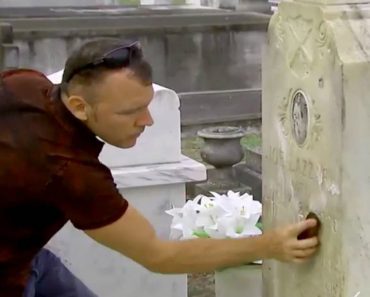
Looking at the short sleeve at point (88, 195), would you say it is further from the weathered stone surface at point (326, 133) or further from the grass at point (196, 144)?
the grass at point (196, 144)

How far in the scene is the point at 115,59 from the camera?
A: 2301 millimetres

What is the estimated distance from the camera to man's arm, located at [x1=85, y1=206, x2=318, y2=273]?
2.35 metres

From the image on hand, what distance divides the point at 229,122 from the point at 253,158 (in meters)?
2.28

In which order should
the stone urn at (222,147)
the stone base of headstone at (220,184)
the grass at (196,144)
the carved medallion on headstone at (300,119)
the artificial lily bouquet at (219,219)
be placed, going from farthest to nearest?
1. the grass at (196,144)
2. the stone urn at (222,147)
3. the stone base of headstone at (220,184)
4. the artificial lily bouquet at (219,219)
5. the carved medallion on headstone at (300,119)

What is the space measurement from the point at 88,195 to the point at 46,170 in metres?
0.12

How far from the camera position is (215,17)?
9.74 metres

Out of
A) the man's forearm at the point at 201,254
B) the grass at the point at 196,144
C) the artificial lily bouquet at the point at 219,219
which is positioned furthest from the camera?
the grass at the point at 196,144

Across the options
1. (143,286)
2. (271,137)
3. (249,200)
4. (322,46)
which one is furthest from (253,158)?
(322,46)

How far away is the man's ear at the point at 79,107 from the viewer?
2.32 metres

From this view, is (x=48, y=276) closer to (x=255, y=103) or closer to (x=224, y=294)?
(x=224, y=294)

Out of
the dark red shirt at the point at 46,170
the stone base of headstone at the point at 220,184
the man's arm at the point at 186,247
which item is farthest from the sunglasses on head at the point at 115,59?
the stone base of headstone at the point at 220,184

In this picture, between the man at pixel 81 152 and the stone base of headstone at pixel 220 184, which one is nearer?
the man at pixel 81 152

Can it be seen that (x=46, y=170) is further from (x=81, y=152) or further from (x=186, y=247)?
(x=186, y=247)

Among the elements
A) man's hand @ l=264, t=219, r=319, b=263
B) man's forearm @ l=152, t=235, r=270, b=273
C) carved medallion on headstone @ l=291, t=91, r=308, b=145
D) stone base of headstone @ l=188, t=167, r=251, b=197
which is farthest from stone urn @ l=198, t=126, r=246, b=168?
man's forearm @ l=152, t=235, r=270, b=273
